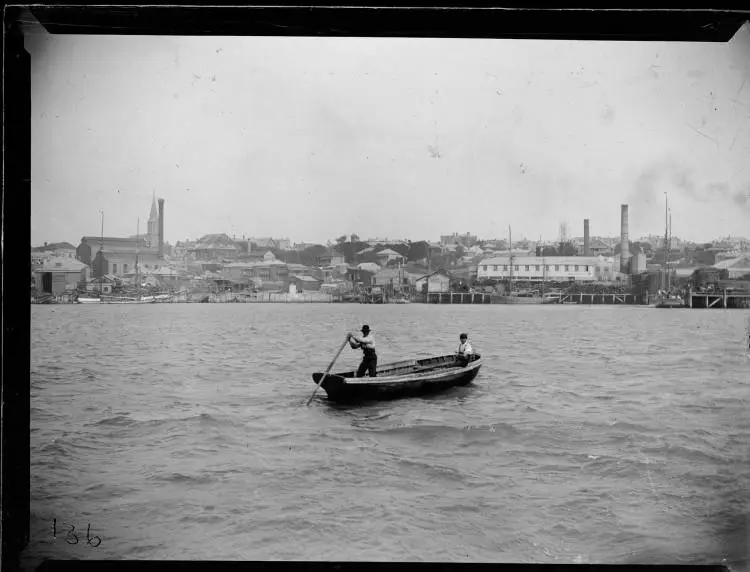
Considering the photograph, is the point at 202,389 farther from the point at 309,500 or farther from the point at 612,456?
the point at 612,456

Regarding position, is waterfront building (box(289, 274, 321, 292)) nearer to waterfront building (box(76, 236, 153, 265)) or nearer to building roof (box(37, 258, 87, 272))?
waterfront building (box(76, 236, 153, 265))

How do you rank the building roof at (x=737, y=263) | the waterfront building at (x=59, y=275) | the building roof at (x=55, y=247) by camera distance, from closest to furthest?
the building roof at (x=55, y=247) < the waterfront building at (x=59, y=275) < the building roof at (x=737, y=263)

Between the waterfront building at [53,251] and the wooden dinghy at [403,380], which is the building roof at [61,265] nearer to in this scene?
the waterfront building at [53,251]

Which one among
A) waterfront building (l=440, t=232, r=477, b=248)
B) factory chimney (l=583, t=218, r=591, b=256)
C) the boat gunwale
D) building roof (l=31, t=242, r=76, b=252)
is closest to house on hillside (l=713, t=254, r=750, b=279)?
factory chimney (l=583, t=218, r=591, b=256)

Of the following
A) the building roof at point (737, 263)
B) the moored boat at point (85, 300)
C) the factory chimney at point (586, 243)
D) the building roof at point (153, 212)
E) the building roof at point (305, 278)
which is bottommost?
the moored boat at point (85, 300)

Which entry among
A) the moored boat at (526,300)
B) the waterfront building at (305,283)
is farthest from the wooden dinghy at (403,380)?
the waterfront building at (305,283)

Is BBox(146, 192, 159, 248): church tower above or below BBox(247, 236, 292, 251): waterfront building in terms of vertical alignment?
above
